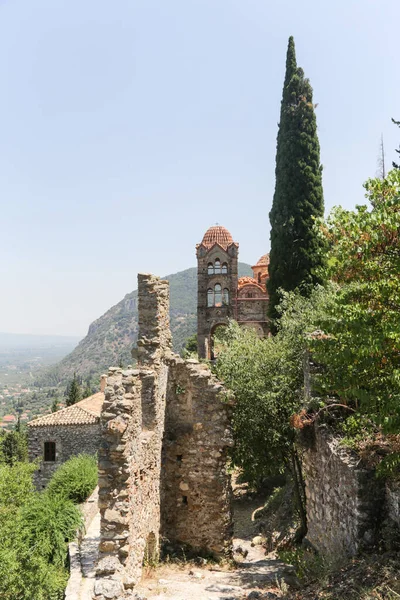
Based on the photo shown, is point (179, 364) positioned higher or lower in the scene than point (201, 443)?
higher

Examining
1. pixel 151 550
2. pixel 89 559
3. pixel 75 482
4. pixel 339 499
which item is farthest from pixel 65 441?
pixel 339 499

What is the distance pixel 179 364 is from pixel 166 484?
333 centimetres

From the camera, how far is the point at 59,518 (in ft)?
50.9

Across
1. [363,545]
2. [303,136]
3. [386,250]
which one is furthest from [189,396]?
[303,136]

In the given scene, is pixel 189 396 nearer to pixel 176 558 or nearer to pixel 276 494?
pixel 176 558

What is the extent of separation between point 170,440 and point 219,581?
3750 mm

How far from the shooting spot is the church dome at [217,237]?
44.6 m

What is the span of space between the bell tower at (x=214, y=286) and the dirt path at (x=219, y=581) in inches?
1132

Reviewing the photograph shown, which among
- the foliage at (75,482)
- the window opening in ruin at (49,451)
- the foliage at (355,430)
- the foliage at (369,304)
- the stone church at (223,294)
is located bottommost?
the window opening in ruin at (49,451)

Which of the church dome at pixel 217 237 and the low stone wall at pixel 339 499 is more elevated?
the church dome at pixel 217 237

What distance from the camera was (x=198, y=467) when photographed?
13.2 meters

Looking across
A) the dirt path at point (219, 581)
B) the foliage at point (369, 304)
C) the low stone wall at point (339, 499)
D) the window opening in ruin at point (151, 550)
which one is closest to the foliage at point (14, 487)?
the window opening in ruin at point (151, 550)

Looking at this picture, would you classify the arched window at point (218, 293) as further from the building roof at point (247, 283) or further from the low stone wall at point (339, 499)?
the low stone wall at point (339, 499)

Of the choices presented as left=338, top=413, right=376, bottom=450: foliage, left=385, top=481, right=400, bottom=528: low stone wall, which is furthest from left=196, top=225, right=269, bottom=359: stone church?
left=385, top=481, right=400, bottom=528: low stone wall
